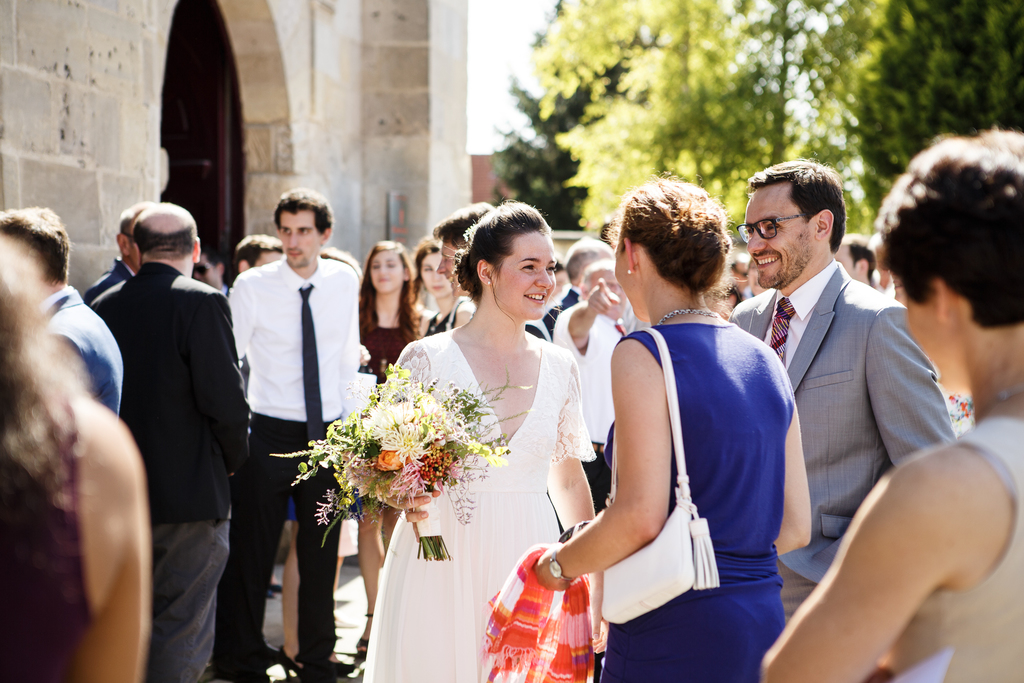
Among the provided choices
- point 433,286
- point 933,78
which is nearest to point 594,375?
point 433,286

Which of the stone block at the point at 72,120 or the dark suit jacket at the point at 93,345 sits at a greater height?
the stone block at the point at 72,120

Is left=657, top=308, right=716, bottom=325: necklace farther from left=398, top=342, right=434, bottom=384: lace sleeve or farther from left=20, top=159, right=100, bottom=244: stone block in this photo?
left=20, top=159, right=100, bottom=244: stone block

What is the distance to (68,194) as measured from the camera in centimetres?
479

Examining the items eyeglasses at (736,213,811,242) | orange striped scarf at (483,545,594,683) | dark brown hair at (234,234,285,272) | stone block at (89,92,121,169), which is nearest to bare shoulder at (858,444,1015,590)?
orange striped scarf at (483,545,594,683)

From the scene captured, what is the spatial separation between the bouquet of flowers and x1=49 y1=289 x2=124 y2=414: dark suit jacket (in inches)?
38.0

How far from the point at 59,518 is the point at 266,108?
7.40m

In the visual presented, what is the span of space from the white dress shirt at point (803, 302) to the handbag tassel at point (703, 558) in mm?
1246

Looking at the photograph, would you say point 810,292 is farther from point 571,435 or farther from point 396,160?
point 396,160

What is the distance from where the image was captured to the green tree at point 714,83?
72.6 ft

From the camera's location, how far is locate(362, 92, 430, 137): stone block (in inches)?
356

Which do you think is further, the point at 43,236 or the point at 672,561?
the point at 43,236

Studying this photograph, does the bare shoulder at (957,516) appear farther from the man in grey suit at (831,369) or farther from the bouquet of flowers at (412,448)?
the bouquet of flowers at (412,448)

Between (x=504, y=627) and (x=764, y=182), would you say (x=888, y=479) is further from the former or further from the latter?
(x=764, y=182)

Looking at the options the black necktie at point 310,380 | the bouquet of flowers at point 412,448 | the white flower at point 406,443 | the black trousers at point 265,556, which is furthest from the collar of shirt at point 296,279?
the white flower at point 406,443
